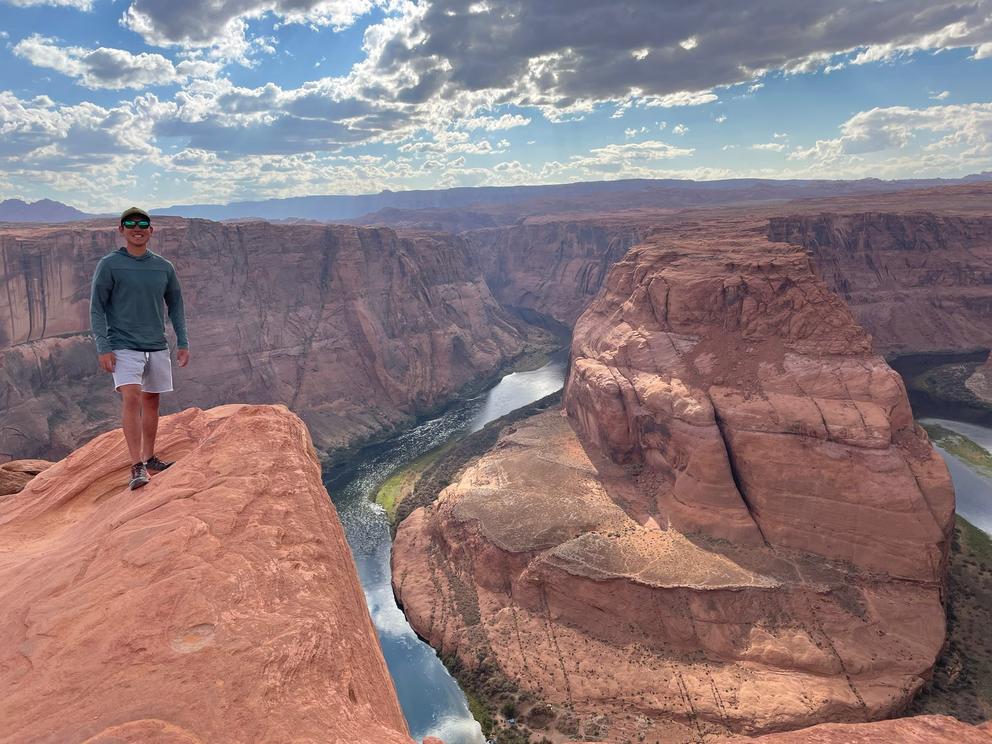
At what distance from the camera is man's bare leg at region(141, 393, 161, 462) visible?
8320 mm

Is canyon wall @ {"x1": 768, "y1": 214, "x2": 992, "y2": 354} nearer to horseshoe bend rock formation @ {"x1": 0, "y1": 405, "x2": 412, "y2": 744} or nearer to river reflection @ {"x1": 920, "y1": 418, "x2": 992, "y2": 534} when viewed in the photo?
river reflection @ {"x1": 920, "y1": 418, "x2": 992, "y2": 534}

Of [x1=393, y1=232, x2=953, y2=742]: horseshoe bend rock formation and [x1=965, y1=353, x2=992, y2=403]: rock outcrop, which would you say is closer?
[x1=393, y1=232, x2=953, y2=742]: horseshoe bend rock formation

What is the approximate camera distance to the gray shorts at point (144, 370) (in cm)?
776

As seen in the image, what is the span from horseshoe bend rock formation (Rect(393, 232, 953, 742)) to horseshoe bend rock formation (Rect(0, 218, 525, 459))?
3190cm

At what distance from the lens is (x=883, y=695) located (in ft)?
84.4

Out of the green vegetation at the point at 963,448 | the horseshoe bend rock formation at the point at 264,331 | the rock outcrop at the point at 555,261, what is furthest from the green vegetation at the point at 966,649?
the rock outcrop at the point at 555,261

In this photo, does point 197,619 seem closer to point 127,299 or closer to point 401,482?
point 127,299

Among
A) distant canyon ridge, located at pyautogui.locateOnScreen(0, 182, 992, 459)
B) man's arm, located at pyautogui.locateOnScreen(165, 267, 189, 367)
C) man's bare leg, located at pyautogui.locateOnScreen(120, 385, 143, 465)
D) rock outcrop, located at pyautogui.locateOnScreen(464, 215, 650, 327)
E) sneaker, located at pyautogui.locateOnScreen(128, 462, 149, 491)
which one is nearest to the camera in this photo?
sneaker, located at pyautogui.locateOnScreen(128, 462, 149, 491)

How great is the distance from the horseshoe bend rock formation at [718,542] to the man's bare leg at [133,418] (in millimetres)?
25518

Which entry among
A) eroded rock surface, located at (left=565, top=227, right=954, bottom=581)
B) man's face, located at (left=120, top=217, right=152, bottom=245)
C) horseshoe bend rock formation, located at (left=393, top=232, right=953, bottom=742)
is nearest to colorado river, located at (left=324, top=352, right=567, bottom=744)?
horseshoe bend rock formation, located at (left=393, top=232, right=953, bottom=742)

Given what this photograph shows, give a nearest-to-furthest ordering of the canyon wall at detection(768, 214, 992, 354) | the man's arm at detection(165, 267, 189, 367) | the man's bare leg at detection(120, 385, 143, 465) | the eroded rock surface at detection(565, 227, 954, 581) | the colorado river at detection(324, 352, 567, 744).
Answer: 1. the man's bare leg at detection(120, 385, 143, 465)
2. the man's arm at detection(165, 267, 189, 367)
3. the colorado river at detection(324, 352, 567, 744)
4. the eroded rock surface at detection(565, 227, 954, 581)
5. the canyon wall at detection(768, 214, 992, 354)

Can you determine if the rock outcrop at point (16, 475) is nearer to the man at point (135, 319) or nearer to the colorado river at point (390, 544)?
the man at point (135, 319)

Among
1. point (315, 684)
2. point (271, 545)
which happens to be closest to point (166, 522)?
point (271, 545)

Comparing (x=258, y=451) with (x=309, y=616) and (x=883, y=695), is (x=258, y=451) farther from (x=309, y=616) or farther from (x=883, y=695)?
(x=883, y=695)
